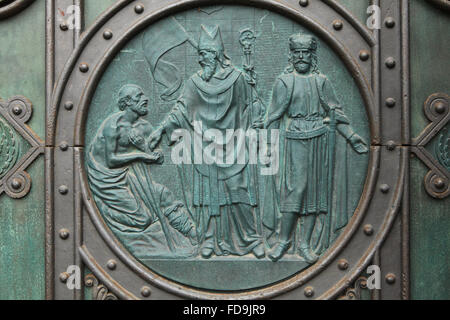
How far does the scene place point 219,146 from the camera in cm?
253

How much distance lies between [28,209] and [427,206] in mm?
1773

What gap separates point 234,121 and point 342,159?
0.50 meters

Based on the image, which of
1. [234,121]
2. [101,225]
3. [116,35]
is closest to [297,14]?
[234,121]

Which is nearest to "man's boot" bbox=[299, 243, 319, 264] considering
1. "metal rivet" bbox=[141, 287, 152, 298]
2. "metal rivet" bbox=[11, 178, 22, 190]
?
"metal rivet" bbox=[141, 287, 152, 298]

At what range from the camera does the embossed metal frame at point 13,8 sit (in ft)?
8.40

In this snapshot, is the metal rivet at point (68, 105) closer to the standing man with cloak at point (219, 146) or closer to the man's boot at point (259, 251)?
the standing man with cloak at point (219, 146)

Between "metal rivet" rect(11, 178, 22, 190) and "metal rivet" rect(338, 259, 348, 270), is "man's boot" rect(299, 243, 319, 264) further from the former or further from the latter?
"metal rivet" rect(11, 178, 22, 190)

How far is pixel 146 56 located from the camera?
8.35 feet

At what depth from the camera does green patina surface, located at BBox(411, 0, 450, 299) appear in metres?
2.48

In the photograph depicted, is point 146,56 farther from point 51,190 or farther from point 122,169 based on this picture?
point 51,190

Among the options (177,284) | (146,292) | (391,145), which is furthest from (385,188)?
(146,292)

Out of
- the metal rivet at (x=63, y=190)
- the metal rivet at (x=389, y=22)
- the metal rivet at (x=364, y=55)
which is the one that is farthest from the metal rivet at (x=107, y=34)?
the metal rivet at (x=389, y=22)

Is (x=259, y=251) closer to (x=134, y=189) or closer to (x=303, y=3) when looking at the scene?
(x=134, y=189)

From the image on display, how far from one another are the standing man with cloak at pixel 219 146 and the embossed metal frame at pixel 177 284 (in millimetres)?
220
